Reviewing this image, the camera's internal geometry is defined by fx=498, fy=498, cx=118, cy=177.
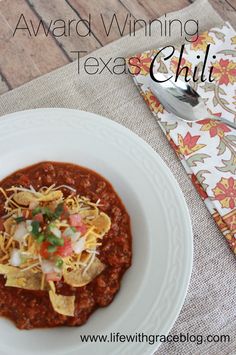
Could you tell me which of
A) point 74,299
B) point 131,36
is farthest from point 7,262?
point 131,36

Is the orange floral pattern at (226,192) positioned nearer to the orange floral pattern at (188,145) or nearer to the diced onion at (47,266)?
the orange floral pattern at (188,145)

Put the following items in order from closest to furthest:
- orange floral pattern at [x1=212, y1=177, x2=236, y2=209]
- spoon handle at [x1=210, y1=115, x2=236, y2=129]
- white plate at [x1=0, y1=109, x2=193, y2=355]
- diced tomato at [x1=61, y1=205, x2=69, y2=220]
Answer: white plate at [x1=0, y1=109, x2=193, y2=355] < diced tomato at [x1=61, y1=205, x2=69, y2=220] < orange floral pattern at [x1=212, y1=177, x2=236, y2=209] < spoon handle at [x1=210, y1=115, x2=236, y2=129]

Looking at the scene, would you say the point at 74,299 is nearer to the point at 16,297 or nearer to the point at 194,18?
the point at 16,297

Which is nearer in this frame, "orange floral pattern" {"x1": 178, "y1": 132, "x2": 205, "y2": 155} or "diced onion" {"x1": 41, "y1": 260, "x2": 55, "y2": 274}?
"diced onion" {"x1": 41, "y1": 260, "x2": 55, "y2": 274}

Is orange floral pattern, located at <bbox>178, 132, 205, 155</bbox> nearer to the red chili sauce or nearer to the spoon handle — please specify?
the spoon handle

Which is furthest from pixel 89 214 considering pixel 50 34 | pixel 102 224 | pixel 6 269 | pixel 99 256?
pixel 50 34

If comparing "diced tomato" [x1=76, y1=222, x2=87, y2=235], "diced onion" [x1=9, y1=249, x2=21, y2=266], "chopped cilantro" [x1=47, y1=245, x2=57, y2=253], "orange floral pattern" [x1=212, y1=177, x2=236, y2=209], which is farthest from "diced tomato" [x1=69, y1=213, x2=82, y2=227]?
"orange floral pattern" [x1=212, y1=177, x2=236, y2=209]

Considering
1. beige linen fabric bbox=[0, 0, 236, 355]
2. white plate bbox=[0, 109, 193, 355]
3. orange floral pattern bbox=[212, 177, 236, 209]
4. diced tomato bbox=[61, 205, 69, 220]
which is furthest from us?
orange floral pattern bbox=[212, 177, 236, 209]
